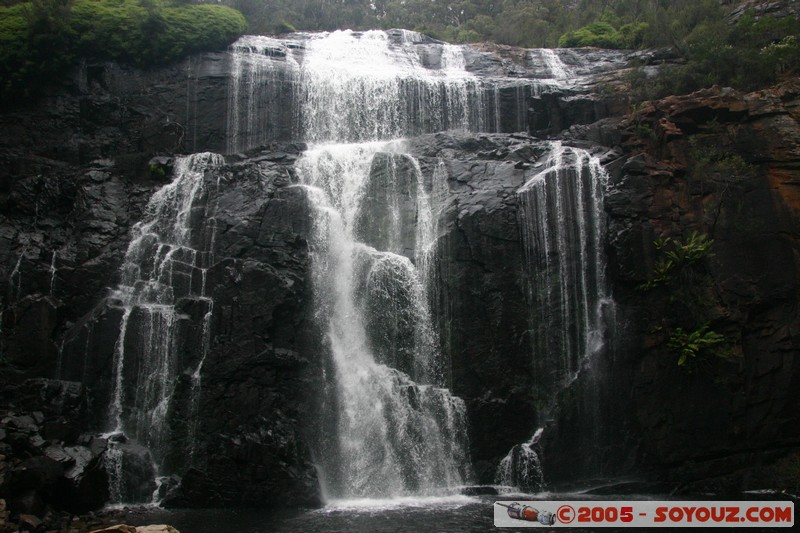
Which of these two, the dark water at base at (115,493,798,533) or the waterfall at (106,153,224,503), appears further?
the waterfall at (106,153,224,503)

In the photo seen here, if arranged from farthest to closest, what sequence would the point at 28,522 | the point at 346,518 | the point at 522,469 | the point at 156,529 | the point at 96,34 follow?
the point at 96,34 < the point at 522,469 < the point at 346,518 < the point at 28,522 < the point at 156,529

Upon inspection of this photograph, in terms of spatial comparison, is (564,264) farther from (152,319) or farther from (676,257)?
(152,319)

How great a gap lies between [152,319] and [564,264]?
1223 centimetres

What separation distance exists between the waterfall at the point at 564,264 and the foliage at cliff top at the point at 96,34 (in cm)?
1646

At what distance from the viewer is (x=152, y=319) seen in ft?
59.9

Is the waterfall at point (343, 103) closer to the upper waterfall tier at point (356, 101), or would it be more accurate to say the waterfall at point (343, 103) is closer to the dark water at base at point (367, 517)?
the upper waterfall tier at point (356, 101)

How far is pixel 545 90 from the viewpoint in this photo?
26188mm

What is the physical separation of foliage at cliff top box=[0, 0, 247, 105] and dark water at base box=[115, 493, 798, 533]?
18.2 meters

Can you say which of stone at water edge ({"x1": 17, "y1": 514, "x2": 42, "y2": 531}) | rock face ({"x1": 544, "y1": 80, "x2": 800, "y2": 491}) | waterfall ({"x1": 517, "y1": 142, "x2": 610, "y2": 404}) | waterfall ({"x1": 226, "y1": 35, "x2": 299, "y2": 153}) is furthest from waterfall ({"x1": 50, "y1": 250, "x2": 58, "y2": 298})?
rock face ({"x1": 544, "y1": 80, "x2": 800, "y2": 491})

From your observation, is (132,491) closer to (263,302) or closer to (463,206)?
(263,302)

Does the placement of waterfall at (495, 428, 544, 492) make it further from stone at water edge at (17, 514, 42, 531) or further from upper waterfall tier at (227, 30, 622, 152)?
upper waterfall tier at (227, 30, 622, 152)

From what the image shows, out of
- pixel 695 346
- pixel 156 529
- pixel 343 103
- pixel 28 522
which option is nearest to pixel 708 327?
pixel 695 346

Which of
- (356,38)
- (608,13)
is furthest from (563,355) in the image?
(608,13)

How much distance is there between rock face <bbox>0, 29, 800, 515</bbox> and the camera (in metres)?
17.2
